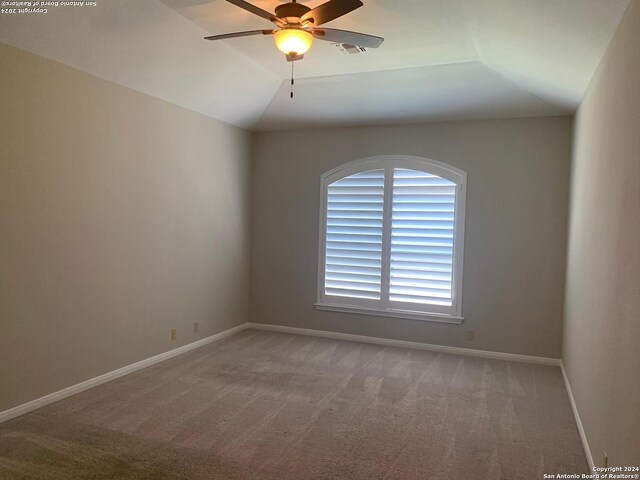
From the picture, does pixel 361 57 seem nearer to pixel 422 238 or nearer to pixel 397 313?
pixel 422 238

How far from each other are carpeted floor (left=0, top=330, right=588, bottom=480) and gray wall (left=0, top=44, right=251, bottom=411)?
15.6 inches

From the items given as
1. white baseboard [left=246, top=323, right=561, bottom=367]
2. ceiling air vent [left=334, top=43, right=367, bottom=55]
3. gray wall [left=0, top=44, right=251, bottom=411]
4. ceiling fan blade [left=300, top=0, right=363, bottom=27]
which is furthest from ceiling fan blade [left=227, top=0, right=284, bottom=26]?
white baseboard [left=246, top=323, right=561, bottom=367]

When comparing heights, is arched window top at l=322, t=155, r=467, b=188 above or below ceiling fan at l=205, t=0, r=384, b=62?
below

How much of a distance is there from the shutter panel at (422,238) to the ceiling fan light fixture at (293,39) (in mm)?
2839

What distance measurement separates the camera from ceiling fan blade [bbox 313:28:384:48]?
9.17 ft

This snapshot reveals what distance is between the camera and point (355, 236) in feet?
18.8

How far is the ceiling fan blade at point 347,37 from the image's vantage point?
2795mm

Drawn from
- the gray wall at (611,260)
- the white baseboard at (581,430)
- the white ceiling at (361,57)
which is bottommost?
the white baseboard at (581,430)

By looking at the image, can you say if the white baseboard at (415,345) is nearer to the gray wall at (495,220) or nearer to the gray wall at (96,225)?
the gray wall at (495,220)

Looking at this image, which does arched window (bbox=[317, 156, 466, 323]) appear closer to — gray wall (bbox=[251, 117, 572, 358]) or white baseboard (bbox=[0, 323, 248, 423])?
gray wall (bbox=[251, 117, 572, 358])

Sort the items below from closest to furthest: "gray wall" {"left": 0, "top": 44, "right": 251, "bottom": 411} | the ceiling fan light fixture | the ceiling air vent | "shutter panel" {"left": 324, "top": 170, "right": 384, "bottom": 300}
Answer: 1. the ceiling fan light fixture
2. "gray wall" {"left": 0, "top": 44, "right": 251, "bottom": 411}
3. the ceiling air vent
4. "shutter panel" {"left": 324, "top": 170, "right": 384, "bottom": 300}

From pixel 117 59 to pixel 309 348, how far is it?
3525 millimetres

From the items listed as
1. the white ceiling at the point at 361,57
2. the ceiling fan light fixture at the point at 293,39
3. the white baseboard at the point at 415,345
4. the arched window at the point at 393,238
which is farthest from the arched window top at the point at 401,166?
the ceiling fan light fixture at the point at 293,39

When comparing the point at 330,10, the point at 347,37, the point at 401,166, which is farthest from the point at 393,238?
the point at 330,10
